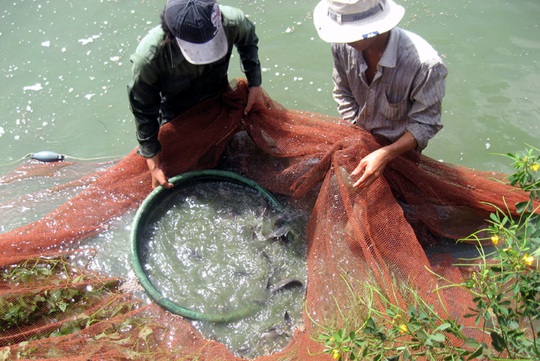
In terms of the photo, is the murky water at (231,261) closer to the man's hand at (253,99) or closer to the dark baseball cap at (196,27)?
the man's hand at (253,99)

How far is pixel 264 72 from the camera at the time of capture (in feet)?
18.5

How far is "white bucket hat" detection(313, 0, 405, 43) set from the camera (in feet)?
9.14

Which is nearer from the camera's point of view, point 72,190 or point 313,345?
point 313,345

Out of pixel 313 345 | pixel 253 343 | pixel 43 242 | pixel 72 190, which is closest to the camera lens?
pixel 313 345

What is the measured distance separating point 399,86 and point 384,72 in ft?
0.47

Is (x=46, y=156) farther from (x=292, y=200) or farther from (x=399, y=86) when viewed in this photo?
(x=399, y=86)

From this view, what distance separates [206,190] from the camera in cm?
398

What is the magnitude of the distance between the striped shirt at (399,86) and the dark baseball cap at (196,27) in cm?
90

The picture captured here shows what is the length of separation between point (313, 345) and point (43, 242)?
211 centimetres

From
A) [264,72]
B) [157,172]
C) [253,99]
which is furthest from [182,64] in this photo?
[264,72]

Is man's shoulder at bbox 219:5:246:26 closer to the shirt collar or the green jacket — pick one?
the green jacket

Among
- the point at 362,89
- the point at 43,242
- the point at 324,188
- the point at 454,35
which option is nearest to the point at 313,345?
the point at 324,188

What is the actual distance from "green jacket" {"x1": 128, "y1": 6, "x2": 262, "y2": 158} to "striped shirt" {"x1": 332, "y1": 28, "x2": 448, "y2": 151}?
762mm

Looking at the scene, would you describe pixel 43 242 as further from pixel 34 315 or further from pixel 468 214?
pixel 468 214
